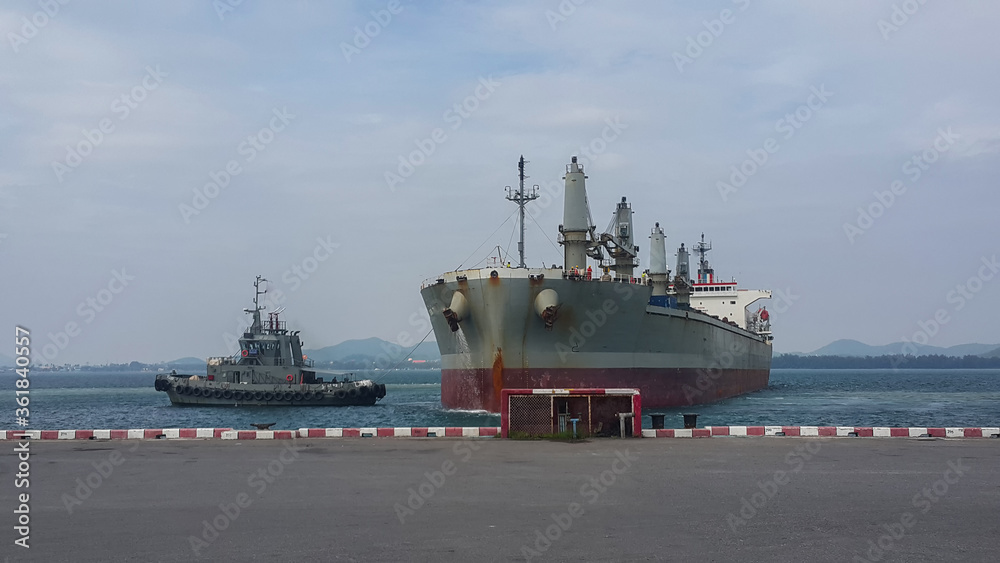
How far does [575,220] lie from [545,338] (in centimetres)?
650

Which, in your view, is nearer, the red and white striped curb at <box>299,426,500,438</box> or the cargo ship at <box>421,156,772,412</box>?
the red and white striped curb at <box>299,426,500,438</box>

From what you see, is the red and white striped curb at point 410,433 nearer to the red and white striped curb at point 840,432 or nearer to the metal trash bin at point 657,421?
the metal trash bin at point 657,421

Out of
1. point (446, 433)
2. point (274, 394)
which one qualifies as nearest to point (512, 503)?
point (446, 433)

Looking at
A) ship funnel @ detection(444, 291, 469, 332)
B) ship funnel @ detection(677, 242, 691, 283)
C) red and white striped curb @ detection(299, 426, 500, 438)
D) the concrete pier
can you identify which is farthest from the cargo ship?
ship funnel @ detection(677, 242, 691, 283)

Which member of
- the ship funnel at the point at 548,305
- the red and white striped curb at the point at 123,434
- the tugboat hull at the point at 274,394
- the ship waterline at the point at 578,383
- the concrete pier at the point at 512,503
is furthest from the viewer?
the tugboat hull at the point at 274,394

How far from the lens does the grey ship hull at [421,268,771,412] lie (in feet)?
96.7

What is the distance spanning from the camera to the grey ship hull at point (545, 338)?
29.5m

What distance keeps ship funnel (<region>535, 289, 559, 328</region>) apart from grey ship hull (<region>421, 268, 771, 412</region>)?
297 mm

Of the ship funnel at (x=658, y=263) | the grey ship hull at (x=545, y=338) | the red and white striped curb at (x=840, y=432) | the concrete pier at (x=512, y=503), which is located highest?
the ship funnel at (x=658, y=263)

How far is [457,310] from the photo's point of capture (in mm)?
30359

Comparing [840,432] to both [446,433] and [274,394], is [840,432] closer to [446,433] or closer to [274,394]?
[446,433]

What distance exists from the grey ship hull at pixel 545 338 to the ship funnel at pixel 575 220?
131 inches

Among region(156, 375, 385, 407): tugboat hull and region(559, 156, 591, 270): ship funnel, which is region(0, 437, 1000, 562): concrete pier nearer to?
region(559, 156, 591, 270): ship funnel

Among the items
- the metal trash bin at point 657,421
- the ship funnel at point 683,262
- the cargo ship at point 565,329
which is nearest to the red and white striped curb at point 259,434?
the metal trash bin at point 657,421
